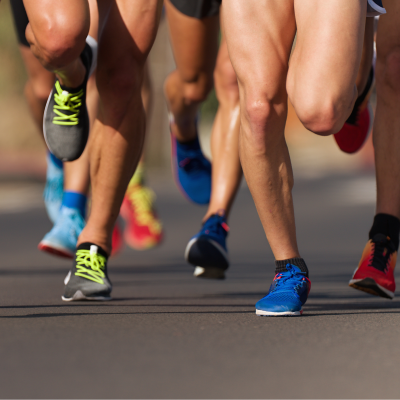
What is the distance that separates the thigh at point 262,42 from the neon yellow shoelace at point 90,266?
1066mm

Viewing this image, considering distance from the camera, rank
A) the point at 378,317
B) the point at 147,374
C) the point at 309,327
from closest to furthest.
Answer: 1. the point at 147,374
2. the point at 309,327
3. the point at 378,317

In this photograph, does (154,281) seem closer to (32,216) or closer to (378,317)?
(378,317)

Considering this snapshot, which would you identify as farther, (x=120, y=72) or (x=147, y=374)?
(x=120, y=72)

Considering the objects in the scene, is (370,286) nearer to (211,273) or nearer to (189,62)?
(211,273)

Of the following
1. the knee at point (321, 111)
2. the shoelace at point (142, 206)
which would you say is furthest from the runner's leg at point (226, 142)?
the shoelace at point (142, 206)

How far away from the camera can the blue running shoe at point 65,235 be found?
473cm

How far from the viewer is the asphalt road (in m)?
2.42

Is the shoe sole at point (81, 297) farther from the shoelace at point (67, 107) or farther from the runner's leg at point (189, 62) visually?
the runner's leg at point (189, 62)

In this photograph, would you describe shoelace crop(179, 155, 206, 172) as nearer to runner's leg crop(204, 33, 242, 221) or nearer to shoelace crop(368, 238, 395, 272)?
runner's leg crop(204, 33, 242, 221)

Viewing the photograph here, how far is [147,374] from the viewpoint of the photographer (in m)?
2.53

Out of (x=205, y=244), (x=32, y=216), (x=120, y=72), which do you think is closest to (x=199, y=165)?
(x=205, y=244)

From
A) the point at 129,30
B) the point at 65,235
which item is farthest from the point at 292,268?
the point at 65,235

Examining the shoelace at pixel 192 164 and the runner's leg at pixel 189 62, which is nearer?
the runner's leg at pixel 189 62

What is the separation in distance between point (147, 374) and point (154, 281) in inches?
101
